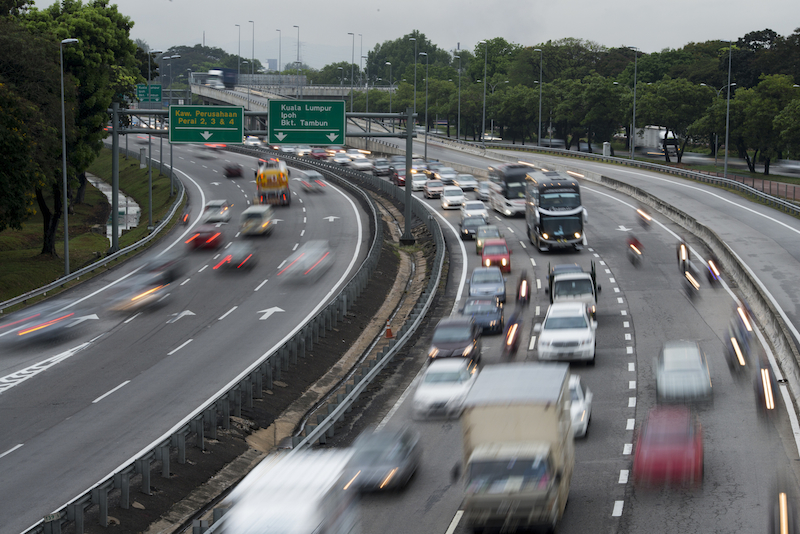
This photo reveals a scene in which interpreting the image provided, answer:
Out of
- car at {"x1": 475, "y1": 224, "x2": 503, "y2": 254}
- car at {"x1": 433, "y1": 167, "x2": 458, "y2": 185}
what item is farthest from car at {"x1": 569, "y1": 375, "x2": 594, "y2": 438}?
car at {"x1": 433, "y1": 167, "x2": 458, "y2": 185}

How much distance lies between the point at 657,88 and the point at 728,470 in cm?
9297

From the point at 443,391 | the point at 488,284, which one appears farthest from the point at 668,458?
the point at 488,284

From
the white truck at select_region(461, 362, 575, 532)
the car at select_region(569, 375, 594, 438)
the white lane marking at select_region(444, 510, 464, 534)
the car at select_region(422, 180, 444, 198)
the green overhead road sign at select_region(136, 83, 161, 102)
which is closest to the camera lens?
the white truck at select_region(461, 362, 575, 532)

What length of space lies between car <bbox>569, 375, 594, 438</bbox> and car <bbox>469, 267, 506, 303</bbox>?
15.0m

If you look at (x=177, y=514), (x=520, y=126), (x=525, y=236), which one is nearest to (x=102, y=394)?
(x=177, y=514)

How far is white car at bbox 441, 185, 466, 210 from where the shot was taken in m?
66.4

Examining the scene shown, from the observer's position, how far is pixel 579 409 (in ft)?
74.0

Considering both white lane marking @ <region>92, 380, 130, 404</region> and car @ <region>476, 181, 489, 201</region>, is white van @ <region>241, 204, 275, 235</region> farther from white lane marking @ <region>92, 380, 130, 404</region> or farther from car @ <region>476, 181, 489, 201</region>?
white lane marking @ <region>92, 380, 130, 404</region>

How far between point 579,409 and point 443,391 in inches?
166

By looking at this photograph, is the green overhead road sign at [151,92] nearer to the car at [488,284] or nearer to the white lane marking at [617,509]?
the car at [488,284]

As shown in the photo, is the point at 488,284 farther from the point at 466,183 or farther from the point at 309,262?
the point at 466,183

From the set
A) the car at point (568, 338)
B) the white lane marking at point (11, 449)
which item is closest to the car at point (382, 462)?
the white lane marking at point (11, 449)

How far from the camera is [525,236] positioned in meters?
54.5

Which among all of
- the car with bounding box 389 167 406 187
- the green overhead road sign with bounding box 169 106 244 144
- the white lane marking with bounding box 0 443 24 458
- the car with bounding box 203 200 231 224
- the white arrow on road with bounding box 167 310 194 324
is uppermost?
the green overhead road sign with bounding box 169 106 244 144
